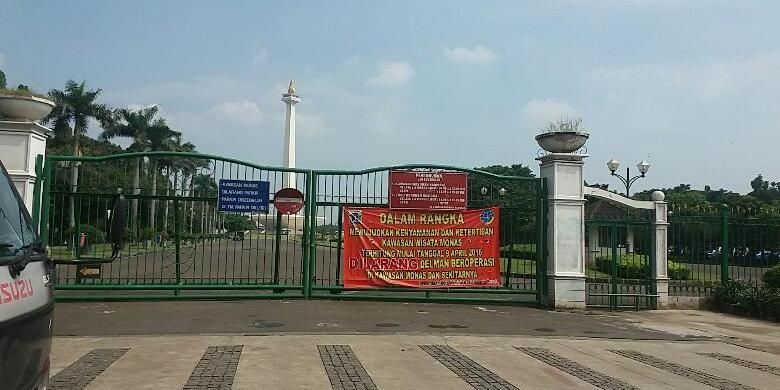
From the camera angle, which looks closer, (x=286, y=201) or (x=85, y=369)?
(x=85, y=369)

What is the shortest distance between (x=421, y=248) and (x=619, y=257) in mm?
4981

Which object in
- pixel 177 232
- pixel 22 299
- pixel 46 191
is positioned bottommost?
pixel 22 299

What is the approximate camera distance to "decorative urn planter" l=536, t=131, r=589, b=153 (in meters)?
12.5

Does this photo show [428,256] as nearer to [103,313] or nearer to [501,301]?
[501,301]

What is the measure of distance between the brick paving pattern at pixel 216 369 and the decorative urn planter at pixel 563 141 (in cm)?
772

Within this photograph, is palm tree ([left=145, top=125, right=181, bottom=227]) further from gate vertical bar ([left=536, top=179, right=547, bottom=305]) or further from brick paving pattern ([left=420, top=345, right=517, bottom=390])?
brick paving pattern ([left=420, top=345, right=517, bottom=390])

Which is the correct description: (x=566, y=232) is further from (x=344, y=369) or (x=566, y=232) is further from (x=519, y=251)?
(x=344, y=369)

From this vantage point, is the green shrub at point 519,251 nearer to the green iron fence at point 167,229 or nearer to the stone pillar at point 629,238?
the stone pillar at point 629,238

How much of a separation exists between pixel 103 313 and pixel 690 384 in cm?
870

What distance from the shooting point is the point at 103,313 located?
1025 cm

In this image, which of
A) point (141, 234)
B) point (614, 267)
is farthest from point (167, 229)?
point (614, 267)

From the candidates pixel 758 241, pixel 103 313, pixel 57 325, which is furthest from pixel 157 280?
pixel 758 241

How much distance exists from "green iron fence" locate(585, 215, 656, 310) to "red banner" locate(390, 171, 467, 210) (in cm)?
296

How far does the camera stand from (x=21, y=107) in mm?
10719
